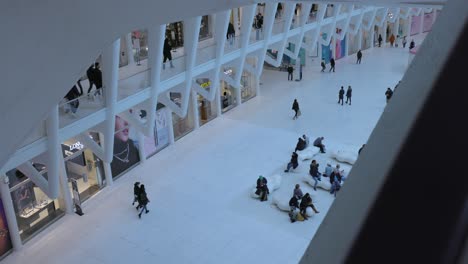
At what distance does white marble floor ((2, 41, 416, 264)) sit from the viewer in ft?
47.7

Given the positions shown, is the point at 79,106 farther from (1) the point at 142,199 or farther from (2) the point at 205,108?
(2) the point at 205,108

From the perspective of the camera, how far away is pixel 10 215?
1477cm

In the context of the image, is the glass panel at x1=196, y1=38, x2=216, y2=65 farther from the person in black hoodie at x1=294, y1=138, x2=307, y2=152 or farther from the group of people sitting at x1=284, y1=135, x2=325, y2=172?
the person in black hoodie at x1=294, y1=138, x2=307, y2=152

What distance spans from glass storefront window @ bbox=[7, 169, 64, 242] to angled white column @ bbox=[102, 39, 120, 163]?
14.8 ft

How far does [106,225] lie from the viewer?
16016mm

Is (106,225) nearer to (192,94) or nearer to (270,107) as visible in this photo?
(192,94)

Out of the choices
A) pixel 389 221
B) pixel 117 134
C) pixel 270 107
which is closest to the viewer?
pixel 389 221

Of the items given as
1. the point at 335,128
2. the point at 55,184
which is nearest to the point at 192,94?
the point at 335,128

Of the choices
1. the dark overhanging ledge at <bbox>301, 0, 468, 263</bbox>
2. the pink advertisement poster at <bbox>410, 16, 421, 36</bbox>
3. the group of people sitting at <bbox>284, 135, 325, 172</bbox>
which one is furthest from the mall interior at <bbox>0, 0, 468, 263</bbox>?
the pink advertisement poster at <bbox>410, 16, 421, 36</bbox>

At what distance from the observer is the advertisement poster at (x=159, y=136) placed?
68.1ft

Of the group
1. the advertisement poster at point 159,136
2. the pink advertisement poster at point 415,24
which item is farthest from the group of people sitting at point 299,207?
the pink advertisement poster at point 415,24

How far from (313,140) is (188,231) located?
8.63 metres

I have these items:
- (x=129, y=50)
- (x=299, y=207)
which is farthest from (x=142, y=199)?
(x=299, y=207)

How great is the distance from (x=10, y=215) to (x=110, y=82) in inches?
257
